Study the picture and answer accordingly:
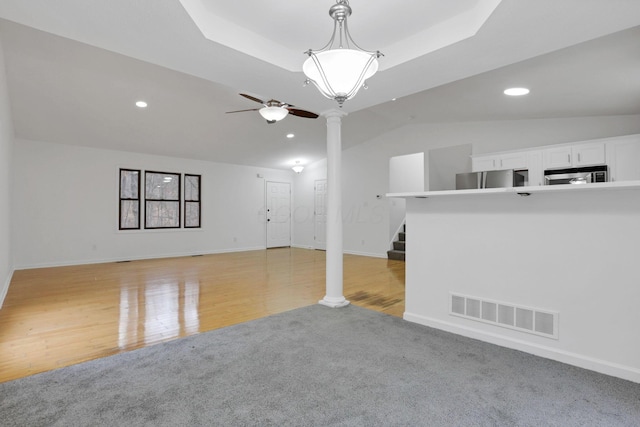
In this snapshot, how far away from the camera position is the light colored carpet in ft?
5.89

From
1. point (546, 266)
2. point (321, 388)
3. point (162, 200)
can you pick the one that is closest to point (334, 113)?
point (546, 266)

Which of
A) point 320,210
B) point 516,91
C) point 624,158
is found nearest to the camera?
point 516,91

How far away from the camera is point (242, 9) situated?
7.84 feet

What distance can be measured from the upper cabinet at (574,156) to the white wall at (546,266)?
3096mm

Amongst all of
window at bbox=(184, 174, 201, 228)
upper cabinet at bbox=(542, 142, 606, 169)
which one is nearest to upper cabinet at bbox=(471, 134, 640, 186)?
upper cabinet at bbox=(542, 142, 606, 169)

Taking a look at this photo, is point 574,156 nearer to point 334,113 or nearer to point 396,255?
point 334,113

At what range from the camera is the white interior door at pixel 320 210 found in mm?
9836

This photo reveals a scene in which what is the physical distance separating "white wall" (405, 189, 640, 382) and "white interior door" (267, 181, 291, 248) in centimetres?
728

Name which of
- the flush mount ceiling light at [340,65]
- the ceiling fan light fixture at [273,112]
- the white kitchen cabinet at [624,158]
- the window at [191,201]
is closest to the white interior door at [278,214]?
the window at [191,201]

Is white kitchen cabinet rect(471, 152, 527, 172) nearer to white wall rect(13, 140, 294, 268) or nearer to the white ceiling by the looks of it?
the white ceiling

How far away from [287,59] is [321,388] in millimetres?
2672

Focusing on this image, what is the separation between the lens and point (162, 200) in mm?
8094

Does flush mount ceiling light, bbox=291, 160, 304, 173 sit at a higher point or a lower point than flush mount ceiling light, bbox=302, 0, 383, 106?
higher

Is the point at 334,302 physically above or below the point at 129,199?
below
